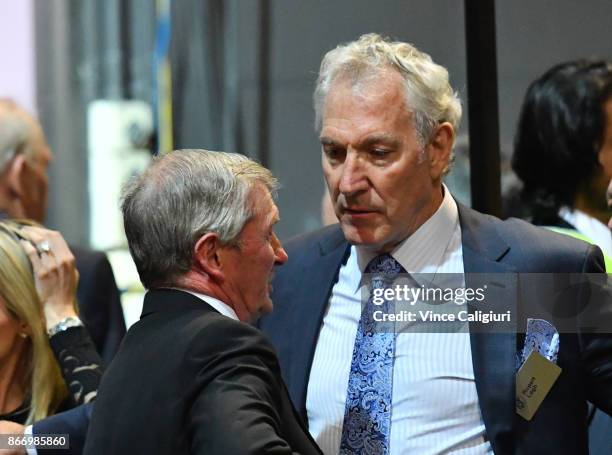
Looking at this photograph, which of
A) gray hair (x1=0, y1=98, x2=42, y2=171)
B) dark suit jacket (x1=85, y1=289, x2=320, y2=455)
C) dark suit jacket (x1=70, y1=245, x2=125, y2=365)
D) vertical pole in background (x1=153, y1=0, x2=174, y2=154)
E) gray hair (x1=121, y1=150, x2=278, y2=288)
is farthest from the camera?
vertical pole in background (x1=153, y1=0, x2=174, y2=154)

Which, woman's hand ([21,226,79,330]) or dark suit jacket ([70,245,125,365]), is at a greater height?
woman's hand ([21,226,79,330])

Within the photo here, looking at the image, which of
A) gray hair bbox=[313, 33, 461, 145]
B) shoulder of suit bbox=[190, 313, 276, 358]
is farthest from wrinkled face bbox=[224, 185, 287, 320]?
gray hair bbox=[313, 33, 461, 145]

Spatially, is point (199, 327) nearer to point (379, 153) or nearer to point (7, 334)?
point (379, 153)

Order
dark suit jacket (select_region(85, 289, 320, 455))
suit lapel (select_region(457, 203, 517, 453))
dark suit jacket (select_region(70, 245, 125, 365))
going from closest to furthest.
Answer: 1. dark suit jacket (select_region(85, 289, 320, 455))
2. suit lapel (select_region(457, 203, 517, 453))
3. dark suit jacket (select_region(70, 245, 125, 365))

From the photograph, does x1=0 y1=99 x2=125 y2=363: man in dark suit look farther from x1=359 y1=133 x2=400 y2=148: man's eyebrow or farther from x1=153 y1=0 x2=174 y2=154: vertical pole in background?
x1=359 y1=133 x2=400 y2=148: man's eyebrow

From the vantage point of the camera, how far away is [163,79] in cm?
383

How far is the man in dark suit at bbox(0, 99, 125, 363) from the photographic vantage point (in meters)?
3.02

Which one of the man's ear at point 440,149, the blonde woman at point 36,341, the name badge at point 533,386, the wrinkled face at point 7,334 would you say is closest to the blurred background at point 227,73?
the man's ear at point 440,149

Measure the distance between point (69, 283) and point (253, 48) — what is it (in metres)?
1.01

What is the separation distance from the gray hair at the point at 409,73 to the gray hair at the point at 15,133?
1.30 metres

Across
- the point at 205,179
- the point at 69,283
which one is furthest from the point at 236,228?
the point at 69,283

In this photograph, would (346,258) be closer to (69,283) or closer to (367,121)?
(367,121)

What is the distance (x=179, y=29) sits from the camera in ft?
12.1

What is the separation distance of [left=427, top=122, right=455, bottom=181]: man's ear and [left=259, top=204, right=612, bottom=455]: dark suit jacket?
11 cm
